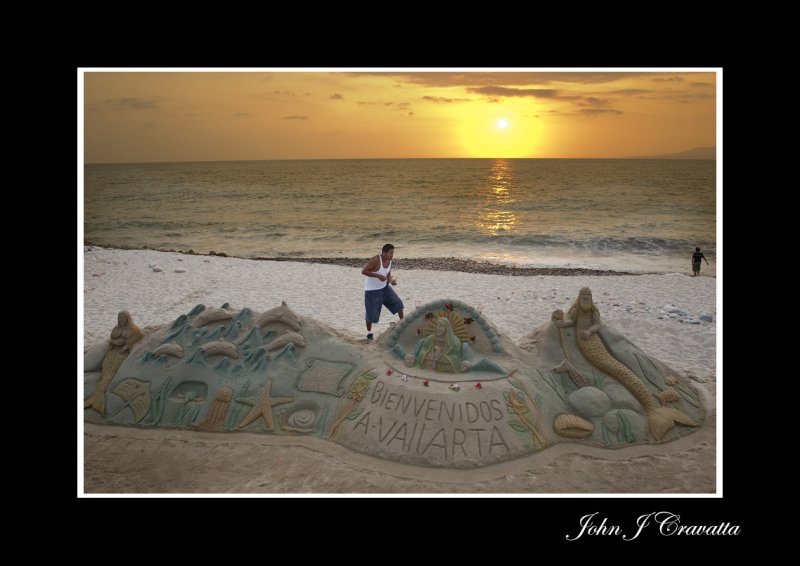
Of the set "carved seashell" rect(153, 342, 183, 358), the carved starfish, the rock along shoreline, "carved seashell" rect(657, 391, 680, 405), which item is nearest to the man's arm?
the carved starfish

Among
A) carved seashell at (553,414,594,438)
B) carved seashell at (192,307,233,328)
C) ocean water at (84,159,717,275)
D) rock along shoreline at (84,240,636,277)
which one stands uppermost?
ocean water at (84,159,717,275)

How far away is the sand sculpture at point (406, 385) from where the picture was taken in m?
6.49

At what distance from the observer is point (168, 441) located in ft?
22.0

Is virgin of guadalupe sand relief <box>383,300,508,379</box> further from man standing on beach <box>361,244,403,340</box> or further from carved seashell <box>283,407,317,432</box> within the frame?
carved seashell <box>283,407,317,432</box>

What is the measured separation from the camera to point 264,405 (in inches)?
275

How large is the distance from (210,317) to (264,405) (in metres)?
1.70

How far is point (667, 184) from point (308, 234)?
38.5m

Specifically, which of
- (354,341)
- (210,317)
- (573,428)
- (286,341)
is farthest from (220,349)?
(573,428)

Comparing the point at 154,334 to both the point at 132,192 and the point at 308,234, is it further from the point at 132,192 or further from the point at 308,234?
the point at 132,192

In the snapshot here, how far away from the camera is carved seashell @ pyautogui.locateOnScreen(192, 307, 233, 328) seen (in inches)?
311

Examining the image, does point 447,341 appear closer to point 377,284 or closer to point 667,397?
point 377,284

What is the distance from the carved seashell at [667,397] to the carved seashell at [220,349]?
5.45 meters

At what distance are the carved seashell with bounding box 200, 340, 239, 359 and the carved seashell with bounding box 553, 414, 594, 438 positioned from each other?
13.6 ft

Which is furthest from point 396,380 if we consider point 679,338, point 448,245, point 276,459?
point 448,245
